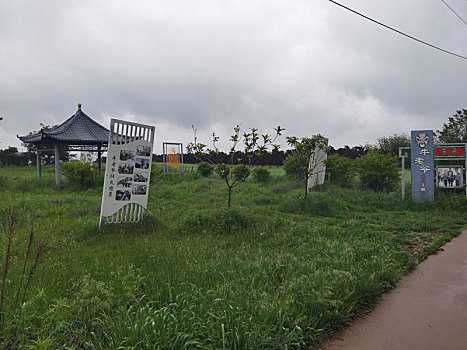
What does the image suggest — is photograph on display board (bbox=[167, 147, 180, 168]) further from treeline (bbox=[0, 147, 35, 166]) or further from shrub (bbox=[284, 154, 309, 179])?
treeline (bbox=[0, 147, 35, 166])

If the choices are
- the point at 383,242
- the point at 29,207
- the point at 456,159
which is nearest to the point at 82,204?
the point at 29,207

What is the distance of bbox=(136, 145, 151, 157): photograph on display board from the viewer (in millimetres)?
7180

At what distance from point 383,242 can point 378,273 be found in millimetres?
1894

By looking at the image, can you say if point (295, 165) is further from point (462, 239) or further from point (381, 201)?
point (462, 239)

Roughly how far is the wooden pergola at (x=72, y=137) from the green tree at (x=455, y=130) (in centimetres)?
1575

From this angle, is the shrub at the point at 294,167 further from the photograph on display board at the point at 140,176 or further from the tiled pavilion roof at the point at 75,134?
the photograph on display board at the point at 140,176

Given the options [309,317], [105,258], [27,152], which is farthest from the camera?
[27,152]

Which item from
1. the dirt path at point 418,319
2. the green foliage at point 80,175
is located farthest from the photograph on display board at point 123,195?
the green foliage at point 80,175

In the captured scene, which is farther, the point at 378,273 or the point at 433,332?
the point at 378,273

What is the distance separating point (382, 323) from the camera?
2969mm

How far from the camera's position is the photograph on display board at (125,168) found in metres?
6.89

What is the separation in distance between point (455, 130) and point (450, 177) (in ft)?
17.6

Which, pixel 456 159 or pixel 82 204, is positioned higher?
pixel 456 159

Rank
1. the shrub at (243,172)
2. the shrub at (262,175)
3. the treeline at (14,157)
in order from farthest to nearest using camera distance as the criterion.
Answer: the treeline at (14,157), the shrub at (262,175), the shrub at (243,172)
